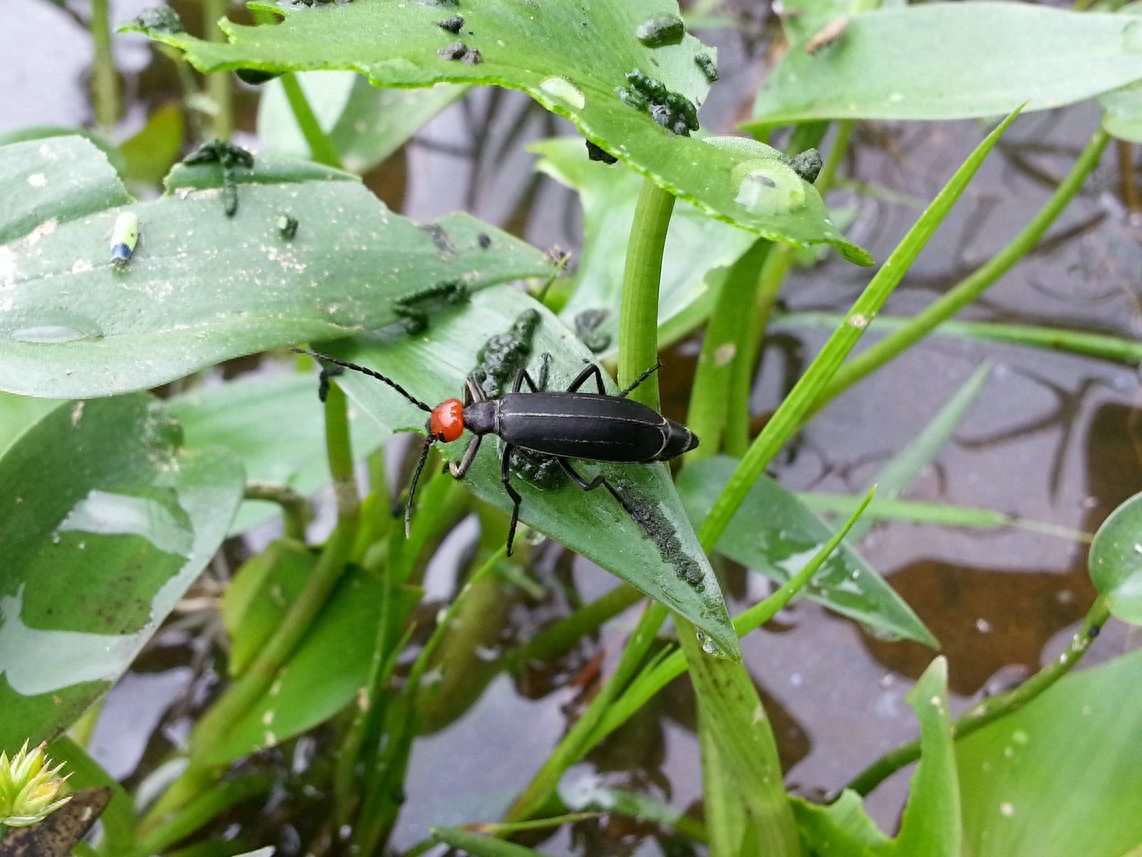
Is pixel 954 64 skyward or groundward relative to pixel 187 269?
skyward

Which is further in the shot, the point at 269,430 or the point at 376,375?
the point at 269,430

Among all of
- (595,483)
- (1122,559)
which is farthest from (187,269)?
(1122,559)

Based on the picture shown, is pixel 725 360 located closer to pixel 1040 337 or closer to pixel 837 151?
pixel 837 151

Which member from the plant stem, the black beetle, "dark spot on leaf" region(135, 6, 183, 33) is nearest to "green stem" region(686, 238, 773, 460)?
the black beetle

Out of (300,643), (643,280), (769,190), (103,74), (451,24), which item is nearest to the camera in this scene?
(769,190)

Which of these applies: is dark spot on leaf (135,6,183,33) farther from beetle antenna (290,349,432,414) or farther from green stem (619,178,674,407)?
green stem (619,178,674,407)

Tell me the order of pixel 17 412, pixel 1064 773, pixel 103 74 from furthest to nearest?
pixel 103 74
pixel 17 412
pixel 1064 773

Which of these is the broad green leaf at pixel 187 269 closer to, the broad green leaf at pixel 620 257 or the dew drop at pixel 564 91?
the broad green leaf at pixel 620 257
